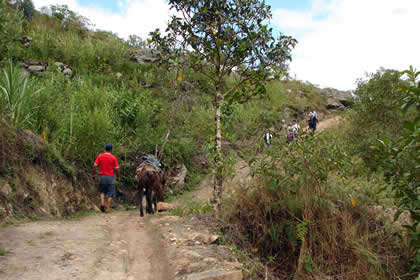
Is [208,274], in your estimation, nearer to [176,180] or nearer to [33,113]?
[33,113]

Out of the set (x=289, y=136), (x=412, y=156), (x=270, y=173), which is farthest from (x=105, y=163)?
(x=412, y=156)

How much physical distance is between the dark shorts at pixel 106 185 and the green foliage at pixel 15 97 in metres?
2.23

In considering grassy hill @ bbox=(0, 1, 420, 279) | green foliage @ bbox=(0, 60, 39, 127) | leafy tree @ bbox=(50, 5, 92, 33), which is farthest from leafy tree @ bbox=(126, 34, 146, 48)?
green foliage @ bbox=(0, 60, 39, 127)

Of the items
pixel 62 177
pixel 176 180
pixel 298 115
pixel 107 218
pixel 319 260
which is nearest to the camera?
pixel 319 260

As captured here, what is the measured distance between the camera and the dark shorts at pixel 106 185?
299 inches

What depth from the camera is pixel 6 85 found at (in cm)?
698

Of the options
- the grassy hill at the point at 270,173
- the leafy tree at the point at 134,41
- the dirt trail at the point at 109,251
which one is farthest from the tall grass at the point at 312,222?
the leafy tree at the point at 134,41

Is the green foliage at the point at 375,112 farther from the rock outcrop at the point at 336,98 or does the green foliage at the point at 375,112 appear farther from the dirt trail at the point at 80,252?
the rock outcrop at the point at 336,98

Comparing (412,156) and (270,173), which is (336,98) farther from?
(412,156)

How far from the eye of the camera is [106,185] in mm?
7668

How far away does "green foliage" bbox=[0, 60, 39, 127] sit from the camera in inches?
269

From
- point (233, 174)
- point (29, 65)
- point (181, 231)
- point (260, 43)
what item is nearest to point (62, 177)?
point (181, 231)

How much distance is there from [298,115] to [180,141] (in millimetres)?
13927

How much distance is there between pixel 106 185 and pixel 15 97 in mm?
2954
